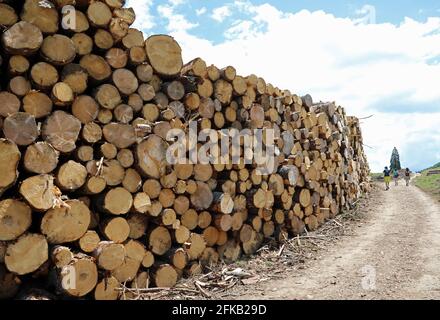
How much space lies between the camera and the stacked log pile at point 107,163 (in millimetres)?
4133

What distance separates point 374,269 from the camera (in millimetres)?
5980

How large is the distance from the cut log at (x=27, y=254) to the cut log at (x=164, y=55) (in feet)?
8.83

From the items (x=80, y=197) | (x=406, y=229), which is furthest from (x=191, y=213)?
(x=406, y=229)

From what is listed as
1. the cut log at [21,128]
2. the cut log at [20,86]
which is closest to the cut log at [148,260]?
the cut log at [21,128]

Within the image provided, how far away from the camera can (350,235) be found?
8.52m

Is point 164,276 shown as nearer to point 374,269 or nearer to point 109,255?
point 109,255

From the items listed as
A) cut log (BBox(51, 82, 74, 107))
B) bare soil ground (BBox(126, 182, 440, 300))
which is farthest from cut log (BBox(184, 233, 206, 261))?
cut log (BBox(51, 82, 74, 107))

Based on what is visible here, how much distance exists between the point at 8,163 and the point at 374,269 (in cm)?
506

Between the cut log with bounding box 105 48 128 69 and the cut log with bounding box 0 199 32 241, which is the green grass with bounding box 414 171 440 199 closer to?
the cut log with bounding box 105 48 128 69

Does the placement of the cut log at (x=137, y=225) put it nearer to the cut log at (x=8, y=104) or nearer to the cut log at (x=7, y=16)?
the cut log at (x=8, y=104)

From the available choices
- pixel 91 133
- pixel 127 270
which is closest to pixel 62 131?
pixel 91 133
